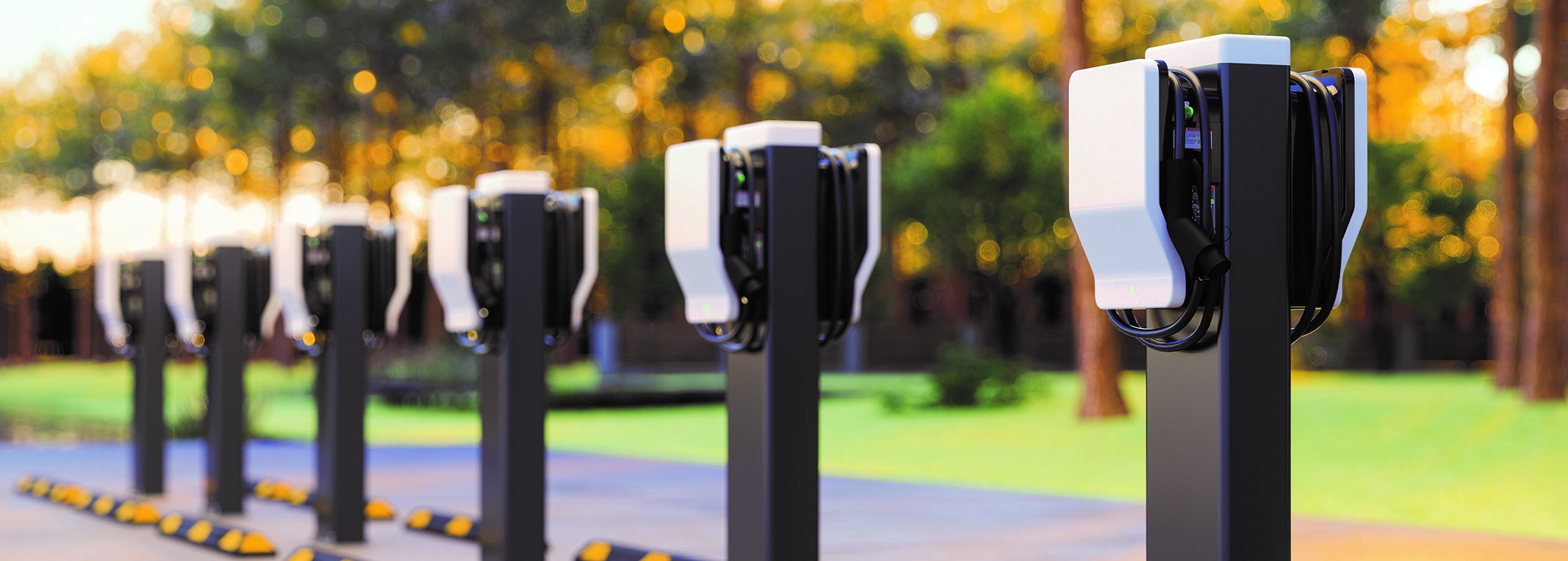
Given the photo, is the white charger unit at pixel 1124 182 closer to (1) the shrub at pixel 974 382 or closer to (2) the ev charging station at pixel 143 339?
(2) the ev charging station at pixel 143 339

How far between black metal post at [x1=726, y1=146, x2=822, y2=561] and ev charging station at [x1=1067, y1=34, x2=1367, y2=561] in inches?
64.3

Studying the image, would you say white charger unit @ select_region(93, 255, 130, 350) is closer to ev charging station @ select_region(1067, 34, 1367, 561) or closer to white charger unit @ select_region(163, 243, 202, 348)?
white charger unit @ select_region(163, 243, 202, 348)

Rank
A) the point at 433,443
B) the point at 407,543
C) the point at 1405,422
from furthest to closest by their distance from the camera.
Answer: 1. the point at 433,443
2. the point at 1405,422
3. the point at 407,543

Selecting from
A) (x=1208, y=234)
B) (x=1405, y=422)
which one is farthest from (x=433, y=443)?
(x=1208, y=234)

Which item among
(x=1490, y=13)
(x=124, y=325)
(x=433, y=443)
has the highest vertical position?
(x=1490, y=13)

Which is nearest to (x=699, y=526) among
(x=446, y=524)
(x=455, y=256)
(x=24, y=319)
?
(x=446, y=524)

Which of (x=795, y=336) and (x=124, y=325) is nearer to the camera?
(x=795, y=336)

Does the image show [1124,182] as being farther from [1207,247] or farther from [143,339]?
[143,339]

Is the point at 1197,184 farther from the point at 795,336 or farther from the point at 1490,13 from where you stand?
the point at 1490,13

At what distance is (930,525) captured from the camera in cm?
941

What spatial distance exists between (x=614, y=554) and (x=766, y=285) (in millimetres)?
2301

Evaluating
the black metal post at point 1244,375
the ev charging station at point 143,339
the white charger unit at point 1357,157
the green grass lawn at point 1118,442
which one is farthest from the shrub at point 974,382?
the black metal post at point 1244,375

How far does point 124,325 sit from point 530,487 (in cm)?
596

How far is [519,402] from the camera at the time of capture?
23.1 ft
